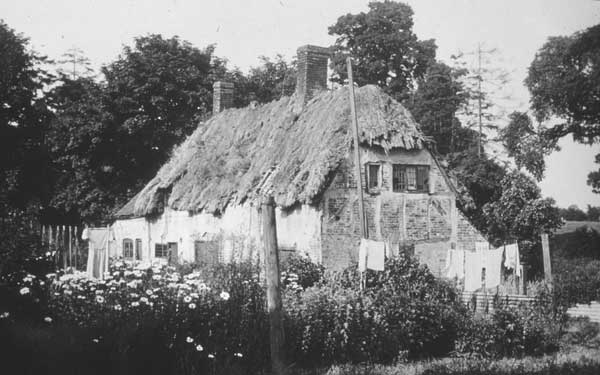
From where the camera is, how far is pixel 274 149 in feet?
70.2

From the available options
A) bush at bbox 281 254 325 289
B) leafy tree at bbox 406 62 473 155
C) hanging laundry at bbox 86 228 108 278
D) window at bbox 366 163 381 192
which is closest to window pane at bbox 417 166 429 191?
window at bbox 366 163 381 192

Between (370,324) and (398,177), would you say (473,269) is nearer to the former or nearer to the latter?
(370,324)

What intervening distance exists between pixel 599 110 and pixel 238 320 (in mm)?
19477

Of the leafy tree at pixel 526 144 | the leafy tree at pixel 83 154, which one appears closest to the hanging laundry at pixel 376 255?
the leafy tree at pixel 526 144

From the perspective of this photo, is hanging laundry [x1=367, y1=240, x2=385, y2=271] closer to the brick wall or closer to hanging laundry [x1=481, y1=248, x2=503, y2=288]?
hanging laundry [x1=481, y1=248, x2=503, y2=288]

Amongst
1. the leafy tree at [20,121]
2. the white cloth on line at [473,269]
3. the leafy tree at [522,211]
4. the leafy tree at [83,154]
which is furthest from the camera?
the leafy tree at [83,154]

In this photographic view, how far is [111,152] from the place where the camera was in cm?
3222

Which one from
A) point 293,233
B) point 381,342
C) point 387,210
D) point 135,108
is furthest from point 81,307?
point 135,108

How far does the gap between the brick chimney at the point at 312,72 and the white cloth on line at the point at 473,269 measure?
377 inches

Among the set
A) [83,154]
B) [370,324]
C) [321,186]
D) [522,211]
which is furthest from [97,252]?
[522,211]

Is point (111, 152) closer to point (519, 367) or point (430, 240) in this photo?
point (430, 240)

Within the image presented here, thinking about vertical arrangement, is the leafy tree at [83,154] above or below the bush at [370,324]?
above

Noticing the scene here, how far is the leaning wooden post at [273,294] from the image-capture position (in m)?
9.41

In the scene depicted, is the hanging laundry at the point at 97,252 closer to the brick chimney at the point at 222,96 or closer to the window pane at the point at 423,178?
the window pane at the point at 423,178
